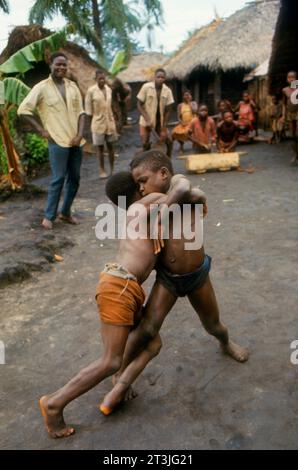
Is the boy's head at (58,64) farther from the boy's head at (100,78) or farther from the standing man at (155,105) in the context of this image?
the boy's head at (100,78)

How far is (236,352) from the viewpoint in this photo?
2496 millimetres

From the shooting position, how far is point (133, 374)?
2113 millimetres

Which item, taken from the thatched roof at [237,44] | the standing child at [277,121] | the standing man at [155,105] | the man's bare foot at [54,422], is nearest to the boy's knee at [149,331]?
the man's bare foot at [54,422]

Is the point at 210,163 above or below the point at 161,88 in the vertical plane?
below

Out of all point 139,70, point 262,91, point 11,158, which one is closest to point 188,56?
point 262,91

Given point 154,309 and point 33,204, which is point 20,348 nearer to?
point 154,309

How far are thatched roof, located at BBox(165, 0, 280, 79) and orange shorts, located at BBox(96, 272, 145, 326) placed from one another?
15.0 metres

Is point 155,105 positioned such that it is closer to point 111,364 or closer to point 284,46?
point 284,46

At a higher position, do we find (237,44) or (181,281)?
(237,44)

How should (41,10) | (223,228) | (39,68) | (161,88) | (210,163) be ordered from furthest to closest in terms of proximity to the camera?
(41,10) < (39,68) < (210,163) < (161,88) < (223,228)

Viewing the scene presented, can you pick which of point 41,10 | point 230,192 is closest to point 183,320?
point 230,192

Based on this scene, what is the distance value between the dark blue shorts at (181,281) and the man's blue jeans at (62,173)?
10.3ft

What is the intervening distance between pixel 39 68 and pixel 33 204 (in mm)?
6921

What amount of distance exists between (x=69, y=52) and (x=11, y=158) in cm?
752
